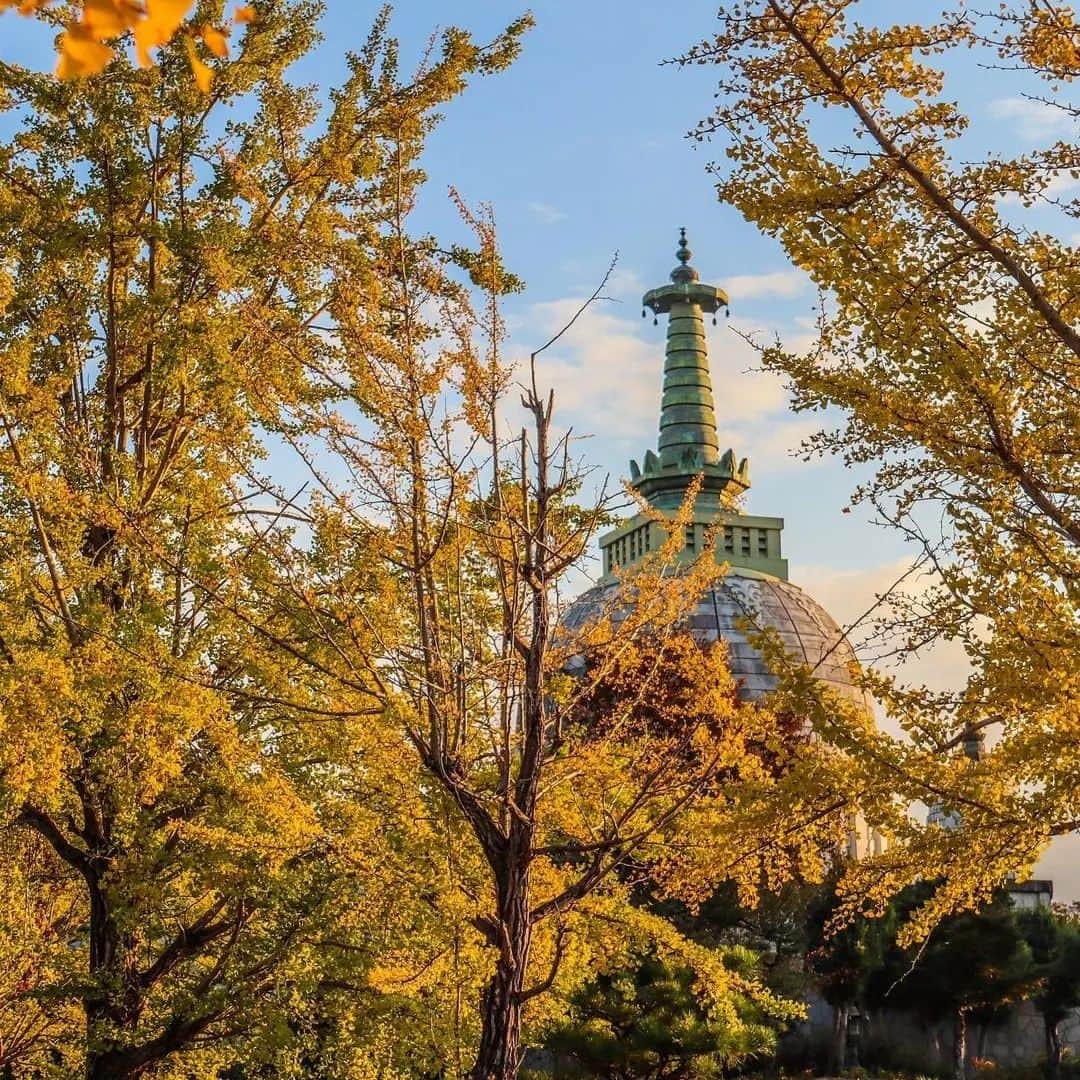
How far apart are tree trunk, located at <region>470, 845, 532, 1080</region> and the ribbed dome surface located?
28.8 meters

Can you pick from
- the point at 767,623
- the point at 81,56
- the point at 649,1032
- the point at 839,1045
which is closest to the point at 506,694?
the point at 81,56

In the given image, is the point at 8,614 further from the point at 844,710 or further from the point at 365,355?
the point at 844,710

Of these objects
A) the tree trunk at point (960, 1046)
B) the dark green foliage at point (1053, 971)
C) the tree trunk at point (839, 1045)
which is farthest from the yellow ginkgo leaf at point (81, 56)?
the dark green foliage at point (1053, 971)

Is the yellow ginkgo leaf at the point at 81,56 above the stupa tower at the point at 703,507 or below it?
below

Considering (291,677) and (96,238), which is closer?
(291,677)

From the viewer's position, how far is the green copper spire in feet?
148

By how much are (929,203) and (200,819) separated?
6010 mm

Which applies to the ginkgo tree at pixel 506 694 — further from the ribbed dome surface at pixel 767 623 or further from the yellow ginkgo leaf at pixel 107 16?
the ribbed dome surface at pixel 767 623

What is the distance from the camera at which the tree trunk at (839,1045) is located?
796 inches

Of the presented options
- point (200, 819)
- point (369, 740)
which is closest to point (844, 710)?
point (369, 740)

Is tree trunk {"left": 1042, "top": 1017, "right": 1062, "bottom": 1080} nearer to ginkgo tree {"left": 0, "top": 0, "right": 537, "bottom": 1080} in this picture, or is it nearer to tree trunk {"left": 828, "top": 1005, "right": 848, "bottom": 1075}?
tree trunk {"left": 828, "top": 1005, "right": 848, "bottom": 1075}

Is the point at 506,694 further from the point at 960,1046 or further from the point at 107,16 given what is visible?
the point at 960,1046

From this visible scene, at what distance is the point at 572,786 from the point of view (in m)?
8.12

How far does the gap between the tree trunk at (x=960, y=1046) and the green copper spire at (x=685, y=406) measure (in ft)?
80.1
